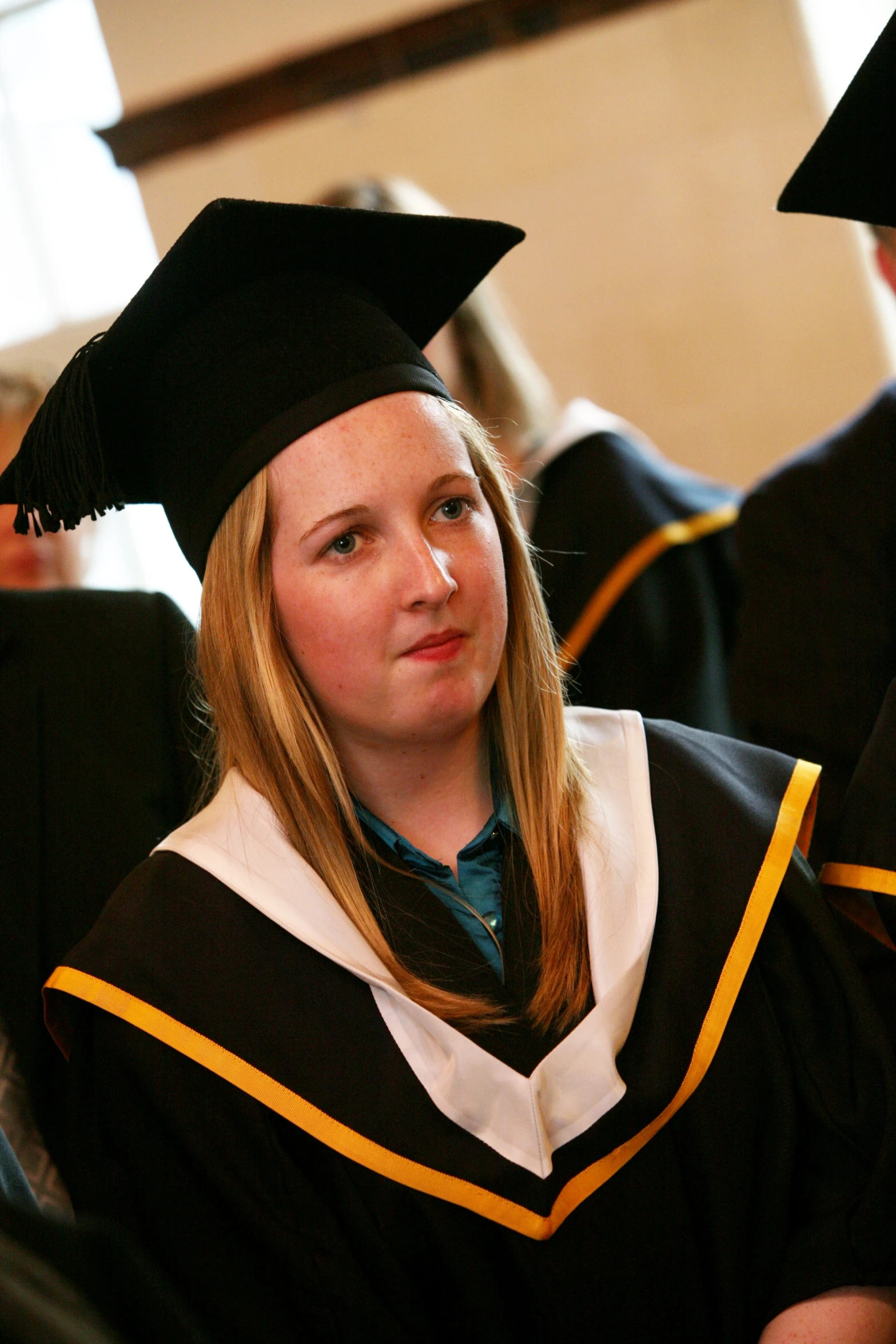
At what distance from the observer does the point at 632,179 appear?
144 inches

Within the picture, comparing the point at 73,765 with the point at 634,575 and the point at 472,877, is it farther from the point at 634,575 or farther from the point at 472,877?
the point at 634,575

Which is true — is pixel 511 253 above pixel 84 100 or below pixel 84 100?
below

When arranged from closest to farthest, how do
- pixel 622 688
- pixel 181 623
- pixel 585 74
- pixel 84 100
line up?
pixel 181 623, pixel 622 688, pixel 585 74, pixel 84 100

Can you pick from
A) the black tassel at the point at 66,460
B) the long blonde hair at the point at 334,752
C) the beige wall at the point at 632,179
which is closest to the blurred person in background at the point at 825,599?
the long blonde hair at the point at 334,752

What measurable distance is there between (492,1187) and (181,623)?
90 cm

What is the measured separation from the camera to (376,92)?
148 inches

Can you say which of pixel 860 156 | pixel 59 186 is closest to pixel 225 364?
pixel 860 156

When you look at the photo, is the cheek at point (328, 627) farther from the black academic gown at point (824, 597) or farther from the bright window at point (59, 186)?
the bright window at point (59, 186)

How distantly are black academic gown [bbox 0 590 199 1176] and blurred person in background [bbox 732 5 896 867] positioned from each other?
93cm

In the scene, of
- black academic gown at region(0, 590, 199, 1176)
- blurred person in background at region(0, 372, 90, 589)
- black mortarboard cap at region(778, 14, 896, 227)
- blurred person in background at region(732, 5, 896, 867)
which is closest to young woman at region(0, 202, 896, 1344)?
black academic gown at region(0, 590, 199, 1176)

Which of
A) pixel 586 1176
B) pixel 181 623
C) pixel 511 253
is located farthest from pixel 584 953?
pixel 511 253

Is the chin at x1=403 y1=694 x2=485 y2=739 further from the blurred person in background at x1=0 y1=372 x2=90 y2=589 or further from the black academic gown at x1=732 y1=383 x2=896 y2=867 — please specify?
the blurred person in background at x1=0 y1=372 x2=90 y2=589

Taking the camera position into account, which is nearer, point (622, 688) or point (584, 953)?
point (584, 953)

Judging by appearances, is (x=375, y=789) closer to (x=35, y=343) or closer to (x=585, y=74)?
(x=585, y=74)
